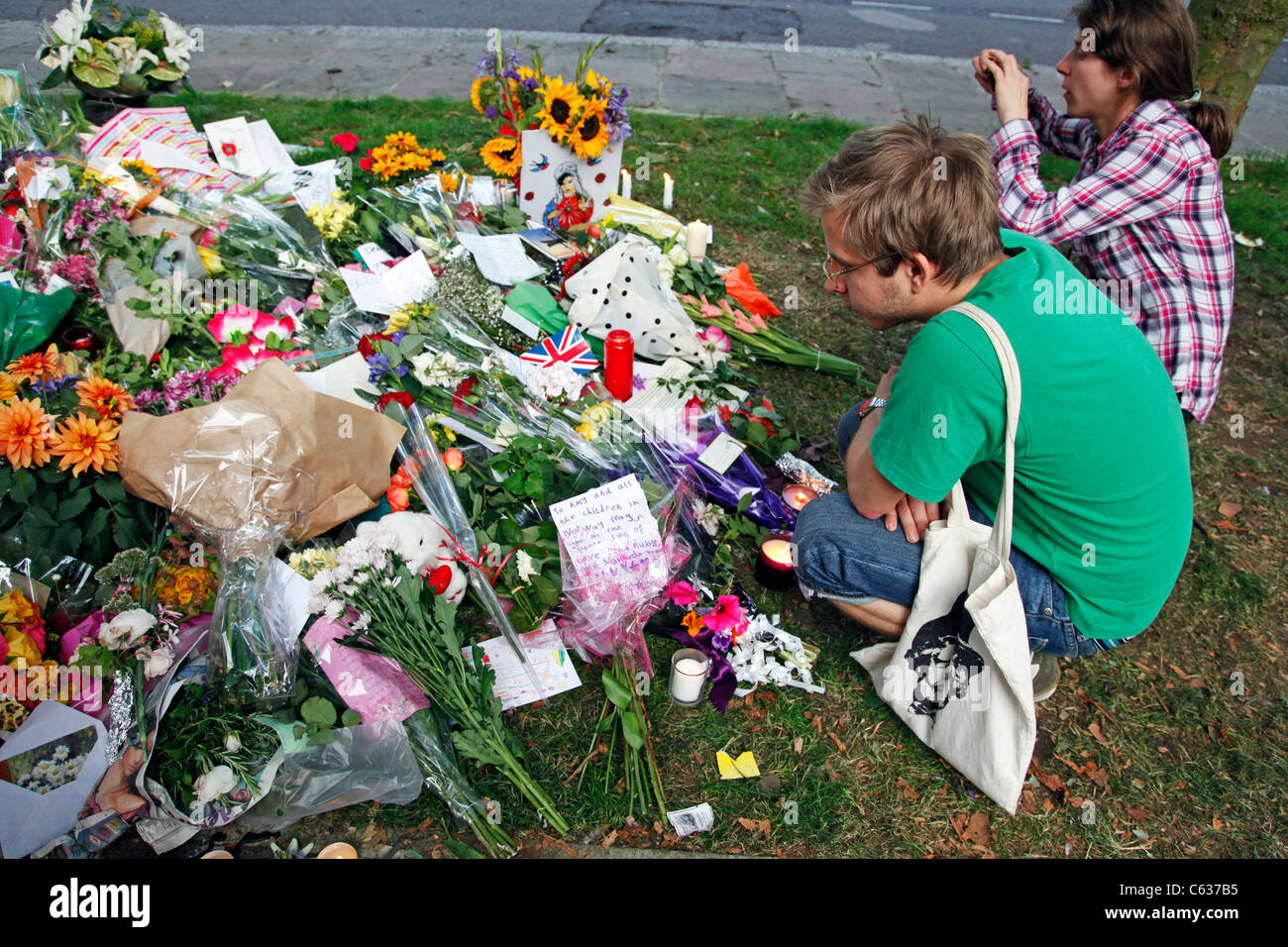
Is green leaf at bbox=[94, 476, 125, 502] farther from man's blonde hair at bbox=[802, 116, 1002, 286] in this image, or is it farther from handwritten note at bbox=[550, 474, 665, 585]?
man's blonde hair at bbox=[802, 116, 1002, 286]

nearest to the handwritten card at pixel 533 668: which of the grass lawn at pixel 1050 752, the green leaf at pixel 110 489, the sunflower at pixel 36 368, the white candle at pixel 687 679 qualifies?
the grass lawn at pixel 1050 752

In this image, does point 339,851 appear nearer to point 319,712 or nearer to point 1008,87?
point 319,712

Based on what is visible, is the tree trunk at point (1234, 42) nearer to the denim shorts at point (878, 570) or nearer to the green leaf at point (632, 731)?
the denim shorts at point (878, 570)

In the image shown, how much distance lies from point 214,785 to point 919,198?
7.13ft

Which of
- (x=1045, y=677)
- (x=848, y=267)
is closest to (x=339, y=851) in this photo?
(x=848, y=267)

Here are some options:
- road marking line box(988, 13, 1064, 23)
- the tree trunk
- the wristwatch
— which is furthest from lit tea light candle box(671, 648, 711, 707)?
road marking line box(988, 13, 1064, 23)

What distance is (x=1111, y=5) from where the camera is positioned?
8.10 ft

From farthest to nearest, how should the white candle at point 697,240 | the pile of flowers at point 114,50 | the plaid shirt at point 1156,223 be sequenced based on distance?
the pile of flowers at point 114,50 → the white candle at point 697,240 → the plaid shirt at point 1156,223

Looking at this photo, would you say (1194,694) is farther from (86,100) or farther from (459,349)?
(86,100)

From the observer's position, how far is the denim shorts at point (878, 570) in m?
2.04

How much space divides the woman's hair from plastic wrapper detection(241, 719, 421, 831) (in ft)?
9.79

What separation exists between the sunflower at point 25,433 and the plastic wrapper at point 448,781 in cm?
132

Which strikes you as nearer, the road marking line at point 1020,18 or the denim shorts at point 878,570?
the denim shorts at point 878,570
